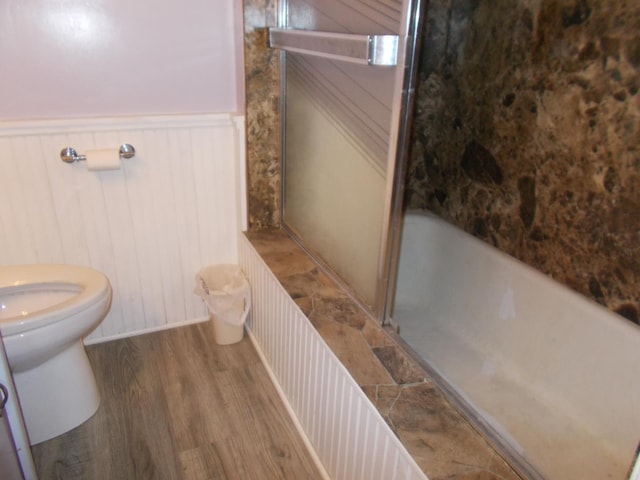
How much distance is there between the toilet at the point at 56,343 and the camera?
1.55m

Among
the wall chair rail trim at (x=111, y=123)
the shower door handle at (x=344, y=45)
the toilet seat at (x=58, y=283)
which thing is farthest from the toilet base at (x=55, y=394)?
the shower door handle at (x=344, y=45)

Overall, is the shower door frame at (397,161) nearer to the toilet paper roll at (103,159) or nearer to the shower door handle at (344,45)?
the shower door handle at (344,45)

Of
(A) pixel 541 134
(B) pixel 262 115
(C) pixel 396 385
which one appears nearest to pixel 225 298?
(B) pixel 262 115

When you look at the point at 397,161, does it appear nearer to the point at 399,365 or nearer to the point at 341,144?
the point at 341,144

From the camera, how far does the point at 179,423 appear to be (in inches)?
69.7

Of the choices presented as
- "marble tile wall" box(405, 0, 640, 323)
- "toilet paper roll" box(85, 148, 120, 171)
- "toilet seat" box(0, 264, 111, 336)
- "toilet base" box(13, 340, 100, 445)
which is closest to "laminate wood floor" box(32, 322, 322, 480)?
"toilet base" box(13, 340, 100, 445)

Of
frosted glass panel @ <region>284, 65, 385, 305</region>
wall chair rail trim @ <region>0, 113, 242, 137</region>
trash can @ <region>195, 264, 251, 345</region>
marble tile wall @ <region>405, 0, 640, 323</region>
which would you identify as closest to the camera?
frosted glass panel @ <region>284, 65, 385, 305</region>

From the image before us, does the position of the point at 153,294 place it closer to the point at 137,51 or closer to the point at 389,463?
the point at 137,51

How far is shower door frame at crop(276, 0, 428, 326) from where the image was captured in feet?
3.83

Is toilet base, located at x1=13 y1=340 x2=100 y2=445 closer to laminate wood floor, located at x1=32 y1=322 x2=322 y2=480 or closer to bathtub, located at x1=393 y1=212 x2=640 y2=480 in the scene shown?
laminate wood floor, located at x1=32 y1=322 x2=322 y2=480

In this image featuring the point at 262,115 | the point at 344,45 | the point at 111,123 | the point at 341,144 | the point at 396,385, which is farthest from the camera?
the point at 262,115

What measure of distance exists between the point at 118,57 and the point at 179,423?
4.44ft

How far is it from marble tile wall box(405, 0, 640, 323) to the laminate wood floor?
3.89 feet

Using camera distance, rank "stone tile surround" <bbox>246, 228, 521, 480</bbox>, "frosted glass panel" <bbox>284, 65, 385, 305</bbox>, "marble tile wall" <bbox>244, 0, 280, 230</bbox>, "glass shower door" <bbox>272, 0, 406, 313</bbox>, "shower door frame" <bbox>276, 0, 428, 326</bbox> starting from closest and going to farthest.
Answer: "stone tile surround" <bbox>246, 228, 521, 480</bbox> → "shower door frame" <bbox>276, 0, 428, 326</bbox> → "glass shower door" <bbox>272, 0, 406, 313</bbox> → "frosted glass panel" <bbox>284, 65, 385, 305</bbox> → "marble tile wall" <bbox>244, 0, 280, 230</bbox>
